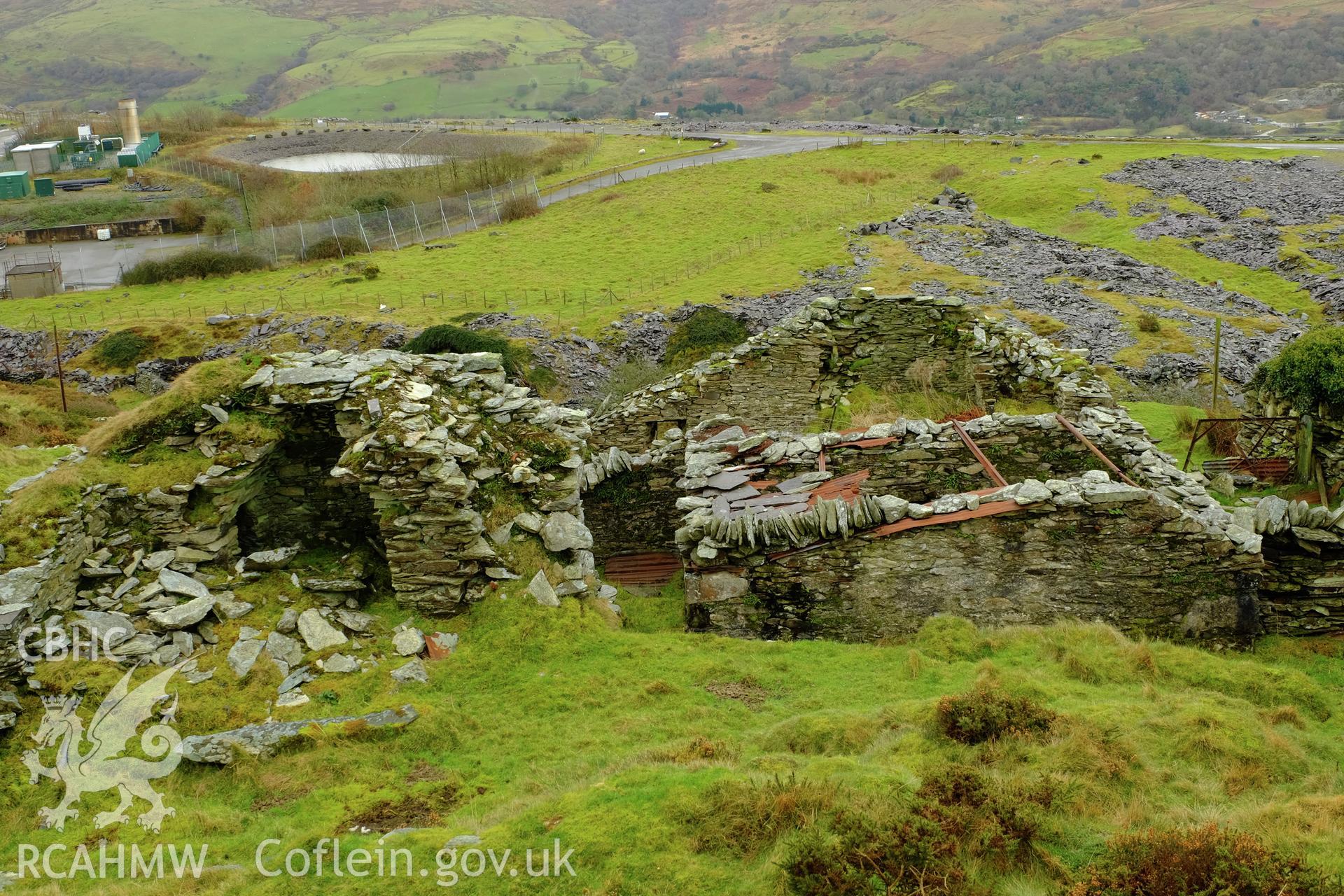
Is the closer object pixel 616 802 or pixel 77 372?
pixel 616 802

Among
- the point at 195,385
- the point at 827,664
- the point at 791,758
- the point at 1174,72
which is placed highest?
the point at 1174,72

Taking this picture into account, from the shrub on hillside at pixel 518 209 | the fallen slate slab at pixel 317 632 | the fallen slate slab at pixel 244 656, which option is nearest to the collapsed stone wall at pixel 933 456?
the fallen slate slab at pixel 317 632

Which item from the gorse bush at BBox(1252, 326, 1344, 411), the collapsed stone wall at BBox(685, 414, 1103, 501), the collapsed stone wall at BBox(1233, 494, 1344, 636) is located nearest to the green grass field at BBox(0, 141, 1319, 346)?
the gorse bush at BBox(1252, 326, 1344, 411)

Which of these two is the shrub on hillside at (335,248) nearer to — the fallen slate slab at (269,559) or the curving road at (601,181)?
the curving road at (601,181)

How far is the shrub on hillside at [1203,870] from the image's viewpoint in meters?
5.36

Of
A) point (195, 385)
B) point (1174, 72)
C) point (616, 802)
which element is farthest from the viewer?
point (1174, 72)

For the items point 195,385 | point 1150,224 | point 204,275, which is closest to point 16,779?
point 195,385

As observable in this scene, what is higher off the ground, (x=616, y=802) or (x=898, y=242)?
(x=898, y=242)

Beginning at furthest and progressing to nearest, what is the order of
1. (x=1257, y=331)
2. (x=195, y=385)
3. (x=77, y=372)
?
(x=77, y=372) → (x=1257, y=331) → (x=195, y=385)

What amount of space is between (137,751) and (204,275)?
51.1 meters

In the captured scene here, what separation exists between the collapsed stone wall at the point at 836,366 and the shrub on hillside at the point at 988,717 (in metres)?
13.3

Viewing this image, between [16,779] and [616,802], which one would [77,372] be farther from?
[616,802]

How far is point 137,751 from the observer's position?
922cm

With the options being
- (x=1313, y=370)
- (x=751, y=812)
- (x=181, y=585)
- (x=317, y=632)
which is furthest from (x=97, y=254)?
(x=1313, y=370)
